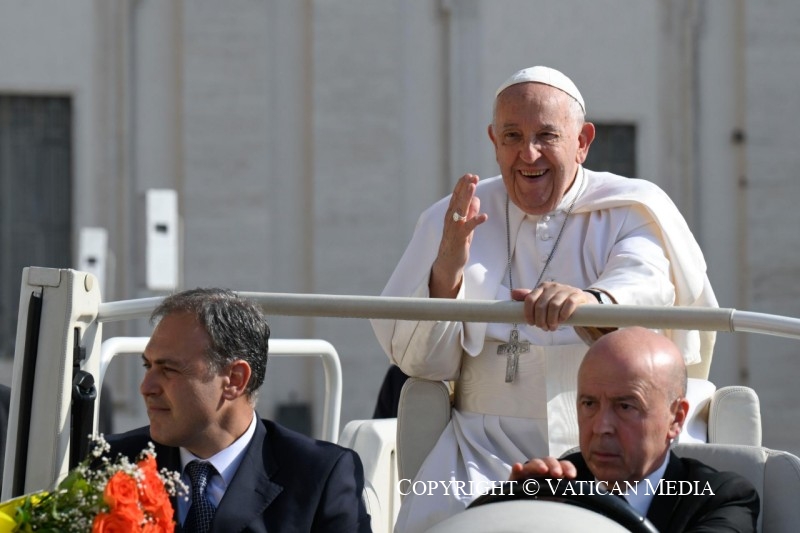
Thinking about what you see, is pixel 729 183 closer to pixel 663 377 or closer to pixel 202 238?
pixel 202 238

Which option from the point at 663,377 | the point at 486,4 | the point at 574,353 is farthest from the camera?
the point at 486,4

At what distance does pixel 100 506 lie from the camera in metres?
2.89

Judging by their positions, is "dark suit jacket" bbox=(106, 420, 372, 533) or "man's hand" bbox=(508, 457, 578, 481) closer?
"man's hand" bbox=(508, 457, 578, 481)

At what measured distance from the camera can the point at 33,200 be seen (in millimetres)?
13094

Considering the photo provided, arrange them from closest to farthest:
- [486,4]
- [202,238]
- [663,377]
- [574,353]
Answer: [663,377] < [574,353] < [202,238] < [486,4]

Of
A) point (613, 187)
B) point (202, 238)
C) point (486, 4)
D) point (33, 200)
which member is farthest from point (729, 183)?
point (613, 187)

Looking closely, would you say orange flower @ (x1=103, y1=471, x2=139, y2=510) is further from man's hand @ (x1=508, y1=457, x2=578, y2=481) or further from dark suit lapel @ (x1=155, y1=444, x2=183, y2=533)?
man's hand @ (x1=508, y1=457, x2=578, y2=481)

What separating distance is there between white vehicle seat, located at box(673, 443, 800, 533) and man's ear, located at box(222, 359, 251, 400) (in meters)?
1.12

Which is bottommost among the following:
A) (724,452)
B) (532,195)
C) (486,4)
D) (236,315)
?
(724,452)

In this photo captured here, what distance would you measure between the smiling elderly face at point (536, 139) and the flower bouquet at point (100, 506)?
6.12ft

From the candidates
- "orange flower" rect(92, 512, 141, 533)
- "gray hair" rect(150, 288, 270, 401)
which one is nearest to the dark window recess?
"gray hair" rect(150, 288, 270, 401)

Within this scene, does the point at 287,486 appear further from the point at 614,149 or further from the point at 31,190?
the point at 614,149

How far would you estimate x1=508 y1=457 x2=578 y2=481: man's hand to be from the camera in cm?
329

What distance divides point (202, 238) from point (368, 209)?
56.1 inches
